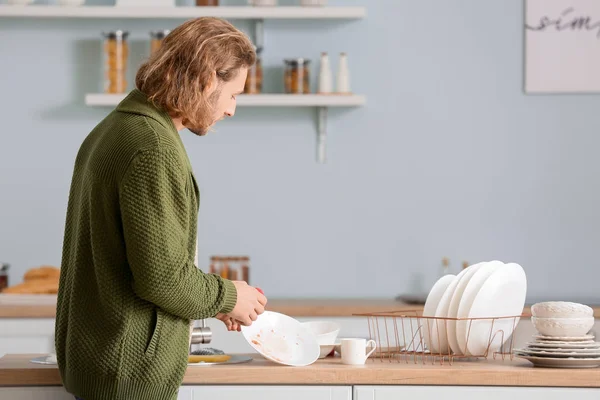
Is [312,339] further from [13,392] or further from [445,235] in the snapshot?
[445,235]

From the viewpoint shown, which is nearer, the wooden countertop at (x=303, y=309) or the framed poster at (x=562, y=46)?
the wooden countertop at (x=303, y=309)

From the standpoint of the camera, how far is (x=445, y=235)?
364 centimetres

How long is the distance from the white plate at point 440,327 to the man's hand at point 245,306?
0.39 meters

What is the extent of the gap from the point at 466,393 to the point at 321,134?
207 cm

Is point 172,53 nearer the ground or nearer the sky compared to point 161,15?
nearer the ground

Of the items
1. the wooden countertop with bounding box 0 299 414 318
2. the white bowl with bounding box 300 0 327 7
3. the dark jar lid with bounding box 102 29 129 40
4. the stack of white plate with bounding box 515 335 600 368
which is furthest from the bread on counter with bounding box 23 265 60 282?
the stack of white plate with bounding box 515 335 600 368

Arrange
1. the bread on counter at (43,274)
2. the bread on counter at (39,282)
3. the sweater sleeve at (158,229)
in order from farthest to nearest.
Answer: the bread on counter at (43,274) < the bread on counter at (39,282) < the sweater sleeve at (158,229)

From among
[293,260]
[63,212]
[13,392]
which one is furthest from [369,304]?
[13,392]

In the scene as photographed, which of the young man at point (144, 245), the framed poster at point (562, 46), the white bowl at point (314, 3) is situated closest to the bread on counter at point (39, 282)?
the white bowl at point (314, 3)

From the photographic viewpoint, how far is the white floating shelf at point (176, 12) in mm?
3441

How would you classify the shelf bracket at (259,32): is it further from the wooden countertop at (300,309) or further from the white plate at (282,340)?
the white plate at (282,340)

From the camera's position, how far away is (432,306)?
188 cm

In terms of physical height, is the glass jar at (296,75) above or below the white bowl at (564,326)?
above

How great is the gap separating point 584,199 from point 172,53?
98.5 inches
